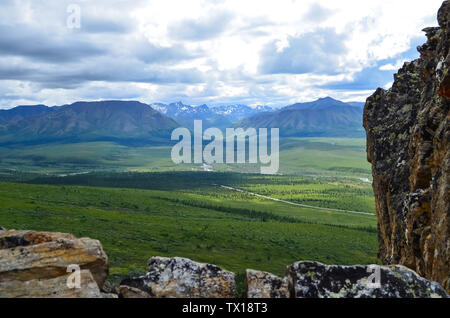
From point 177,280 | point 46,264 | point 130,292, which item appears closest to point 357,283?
point 177,280

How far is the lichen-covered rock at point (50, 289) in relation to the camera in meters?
14.5

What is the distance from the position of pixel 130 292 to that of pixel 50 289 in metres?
2.98

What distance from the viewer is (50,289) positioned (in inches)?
589

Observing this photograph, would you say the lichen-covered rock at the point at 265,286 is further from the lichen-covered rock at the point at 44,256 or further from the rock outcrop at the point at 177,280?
the lichen-covered rock at the point at 44,256

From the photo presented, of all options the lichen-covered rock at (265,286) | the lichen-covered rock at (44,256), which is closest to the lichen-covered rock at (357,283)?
the lichen-covered rock at (265,286)

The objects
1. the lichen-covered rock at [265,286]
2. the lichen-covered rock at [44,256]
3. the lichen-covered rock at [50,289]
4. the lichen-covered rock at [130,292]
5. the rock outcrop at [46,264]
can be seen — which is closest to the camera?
the lichen-covered rock at [50,289]

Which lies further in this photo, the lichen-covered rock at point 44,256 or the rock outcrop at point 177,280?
the lichen-covered rock at point 44,256

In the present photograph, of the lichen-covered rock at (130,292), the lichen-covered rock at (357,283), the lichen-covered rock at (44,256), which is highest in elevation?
the lichen-covered rock at (44,256)

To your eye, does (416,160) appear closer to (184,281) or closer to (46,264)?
(184,281)

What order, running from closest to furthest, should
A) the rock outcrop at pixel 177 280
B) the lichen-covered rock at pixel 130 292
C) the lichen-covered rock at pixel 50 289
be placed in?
the lichen-covered rock at pixel 50 289
the rock outcrop at pixel 177 280
the lichen-covered rock at pixel 130 292

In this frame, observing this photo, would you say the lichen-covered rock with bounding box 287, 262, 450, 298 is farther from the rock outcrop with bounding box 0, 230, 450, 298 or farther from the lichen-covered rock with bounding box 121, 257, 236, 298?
the lichen-covered rock with bounding box 121, 257, 236, 298

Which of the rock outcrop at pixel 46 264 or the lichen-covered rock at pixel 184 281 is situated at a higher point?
the rock outcrop at pixel 46 264
